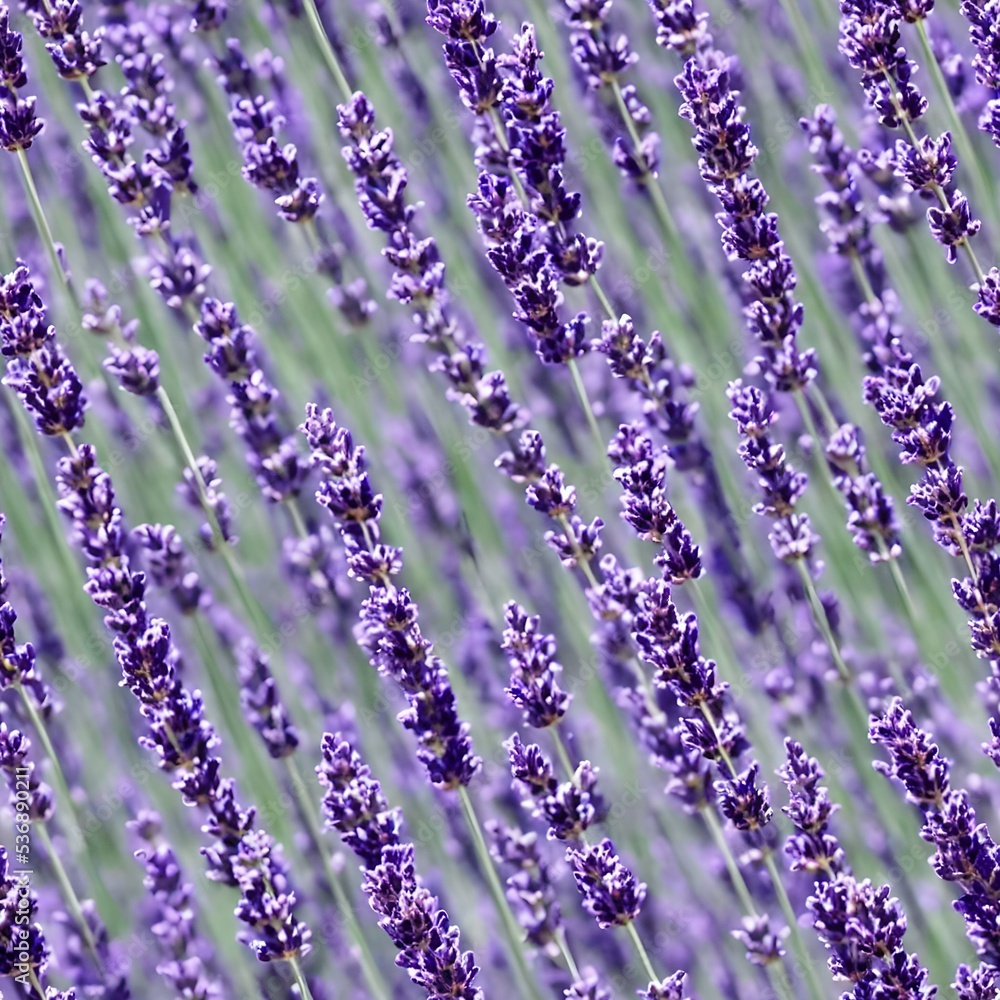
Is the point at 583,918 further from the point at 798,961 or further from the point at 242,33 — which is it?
the point at 242,33

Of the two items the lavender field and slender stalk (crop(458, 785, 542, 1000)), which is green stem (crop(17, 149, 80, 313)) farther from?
slender stalk (crop(458, 785, 542, 1000))

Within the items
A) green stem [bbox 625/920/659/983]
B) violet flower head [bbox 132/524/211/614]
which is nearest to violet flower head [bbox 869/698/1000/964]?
green stem [bbox 625/920/659/983]

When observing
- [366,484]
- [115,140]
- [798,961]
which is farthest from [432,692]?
[115,140]

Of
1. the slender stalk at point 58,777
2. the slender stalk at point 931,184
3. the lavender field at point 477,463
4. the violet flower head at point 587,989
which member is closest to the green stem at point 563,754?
the lavender field at point 477,463

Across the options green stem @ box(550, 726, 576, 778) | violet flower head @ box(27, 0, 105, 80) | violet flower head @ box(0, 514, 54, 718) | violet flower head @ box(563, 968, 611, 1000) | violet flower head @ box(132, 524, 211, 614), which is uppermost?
violet flower head @ box(27, 0, 105, 80)

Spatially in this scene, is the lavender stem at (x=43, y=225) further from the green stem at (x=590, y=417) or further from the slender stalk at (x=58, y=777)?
the green stem at (x=590, y=417)

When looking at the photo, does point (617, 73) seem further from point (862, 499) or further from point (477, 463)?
point (862, 499)
